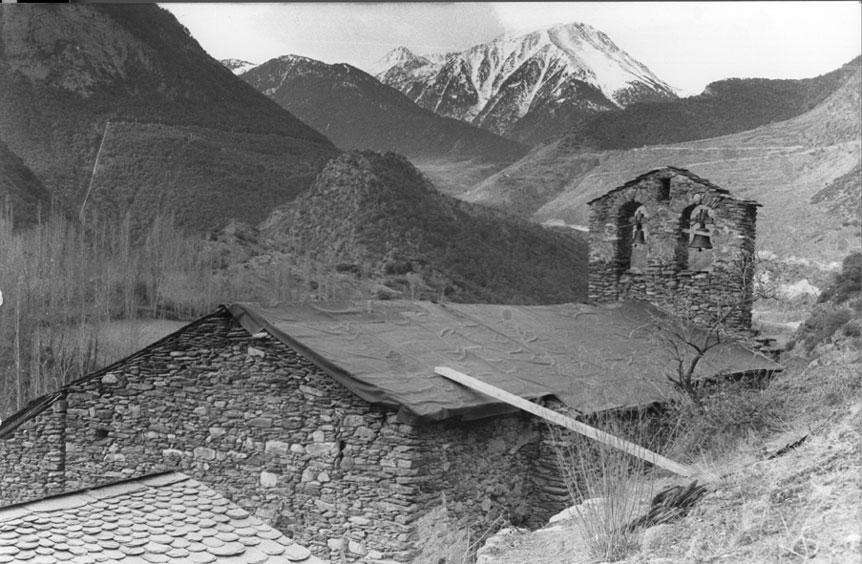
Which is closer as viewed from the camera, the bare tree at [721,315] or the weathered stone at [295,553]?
the weathered stone at [295,553]

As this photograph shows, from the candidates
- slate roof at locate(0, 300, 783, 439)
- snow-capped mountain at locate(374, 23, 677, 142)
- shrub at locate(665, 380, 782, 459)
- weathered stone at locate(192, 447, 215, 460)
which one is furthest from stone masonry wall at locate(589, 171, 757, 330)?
weathered stone at locate(192, 447, 215, 460)

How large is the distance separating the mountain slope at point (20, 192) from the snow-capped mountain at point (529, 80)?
→ 162 inches

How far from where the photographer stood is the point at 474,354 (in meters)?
6.23

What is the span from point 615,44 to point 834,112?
234 centimetres

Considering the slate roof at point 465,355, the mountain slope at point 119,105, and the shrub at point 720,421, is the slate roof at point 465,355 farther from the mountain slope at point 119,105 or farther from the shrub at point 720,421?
the mountain slope at point 119,105

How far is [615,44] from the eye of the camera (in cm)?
856

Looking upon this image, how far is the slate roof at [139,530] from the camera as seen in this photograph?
396 cm

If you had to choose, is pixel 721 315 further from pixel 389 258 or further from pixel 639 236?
pixel 389 258

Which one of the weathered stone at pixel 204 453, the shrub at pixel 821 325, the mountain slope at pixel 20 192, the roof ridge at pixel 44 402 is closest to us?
the weathered stone at pixel 204 453

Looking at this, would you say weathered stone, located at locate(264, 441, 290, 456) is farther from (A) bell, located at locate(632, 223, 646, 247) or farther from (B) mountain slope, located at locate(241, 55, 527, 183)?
(B) mountain slope, located at locate(241, 55, 527, 183)

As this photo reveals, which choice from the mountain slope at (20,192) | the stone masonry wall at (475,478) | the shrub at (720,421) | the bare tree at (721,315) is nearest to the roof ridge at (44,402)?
the stone masonry wall at (475,478)

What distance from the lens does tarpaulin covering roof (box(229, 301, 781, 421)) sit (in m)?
5.20

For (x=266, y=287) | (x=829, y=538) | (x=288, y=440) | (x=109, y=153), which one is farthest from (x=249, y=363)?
(x=109, y=153)

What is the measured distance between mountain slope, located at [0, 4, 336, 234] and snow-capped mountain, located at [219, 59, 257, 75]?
0.58 feet
